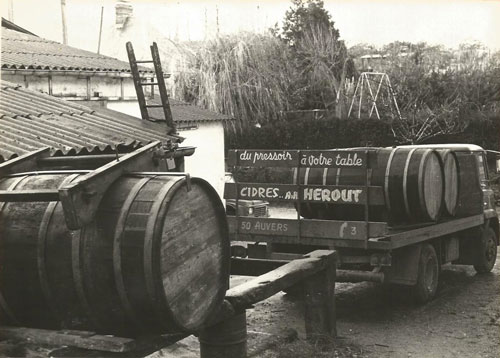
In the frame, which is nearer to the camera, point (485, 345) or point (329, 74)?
point (485, 345)

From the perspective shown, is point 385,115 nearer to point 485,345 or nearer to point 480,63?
point 480,63

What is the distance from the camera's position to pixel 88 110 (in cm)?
1061

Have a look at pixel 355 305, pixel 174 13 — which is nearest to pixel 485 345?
pixel 355 305

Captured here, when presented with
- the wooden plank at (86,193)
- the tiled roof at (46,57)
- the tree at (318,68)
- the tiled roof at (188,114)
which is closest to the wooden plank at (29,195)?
the wooden plank at (86,193)

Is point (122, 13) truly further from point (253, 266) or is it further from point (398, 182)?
point (253, 266)

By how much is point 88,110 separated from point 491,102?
20.0m

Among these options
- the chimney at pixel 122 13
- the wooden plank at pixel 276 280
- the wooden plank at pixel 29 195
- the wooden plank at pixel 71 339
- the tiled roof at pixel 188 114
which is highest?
the chimney at pixel 122 13

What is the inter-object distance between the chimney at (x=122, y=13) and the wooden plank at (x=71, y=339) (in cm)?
2916

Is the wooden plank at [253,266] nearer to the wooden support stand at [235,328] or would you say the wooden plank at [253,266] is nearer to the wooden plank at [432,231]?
the wooden support stand at [235,328]

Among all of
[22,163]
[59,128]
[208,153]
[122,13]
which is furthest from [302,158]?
[122,13]

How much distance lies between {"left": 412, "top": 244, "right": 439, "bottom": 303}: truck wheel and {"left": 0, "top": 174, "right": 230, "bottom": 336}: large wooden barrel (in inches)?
218

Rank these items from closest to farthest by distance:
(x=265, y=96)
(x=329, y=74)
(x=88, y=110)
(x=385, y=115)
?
(x=88, y=110), (x=385, y=115), (x=265, y=96), (x=329, y=74)

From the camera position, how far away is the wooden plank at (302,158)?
8086mm

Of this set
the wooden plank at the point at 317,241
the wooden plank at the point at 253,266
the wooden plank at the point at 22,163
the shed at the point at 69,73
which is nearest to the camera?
the wooden plank at the point at 22,163
